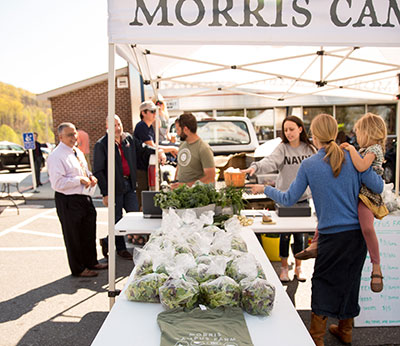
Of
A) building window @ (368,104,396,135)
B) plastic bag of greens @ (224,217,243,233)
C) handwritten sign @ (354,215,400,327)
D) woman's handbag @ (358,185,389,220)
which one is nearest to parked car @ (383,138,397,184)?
building window @ (368,104,396,135)

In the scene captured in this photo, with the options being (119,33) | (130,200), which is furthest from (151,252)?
(130,200)

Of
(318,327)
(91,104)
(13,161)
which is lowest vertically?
(318,327)

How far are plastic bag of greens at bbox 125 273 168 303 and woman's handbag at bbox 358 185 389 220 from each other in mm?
1537

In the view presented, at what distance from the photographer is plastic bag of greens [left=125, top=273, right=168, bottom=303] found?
5.84 feet

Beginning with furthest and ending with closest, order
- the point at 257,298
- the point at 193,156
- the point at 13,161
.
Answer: the point at 13,161
the point at 193,156
the point at 257,298

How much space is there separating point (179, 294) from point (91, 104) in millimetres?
15385

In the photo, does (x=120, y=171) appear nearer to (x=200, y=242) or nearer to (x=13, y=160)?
(x=200, y=242)

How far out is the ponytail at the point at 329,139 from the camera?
8.11 ft

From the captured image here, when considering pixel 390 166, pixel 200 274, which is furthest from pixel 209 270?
pixel 390 166

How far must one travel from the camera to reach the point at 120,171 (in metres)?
4.87

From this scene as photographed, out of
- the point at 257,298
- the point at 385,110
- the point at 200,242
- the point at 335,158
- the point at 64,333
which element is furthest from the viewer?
the point at 385,110

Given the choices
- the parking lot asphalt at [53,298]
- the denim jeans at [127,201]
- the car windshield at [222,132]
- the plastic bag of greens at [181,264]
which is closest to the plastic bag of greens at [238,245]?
the plastic bag of greens at [181,264]

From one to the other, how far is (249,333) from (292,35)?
6.83ft

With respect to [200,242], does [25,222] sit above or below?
below
